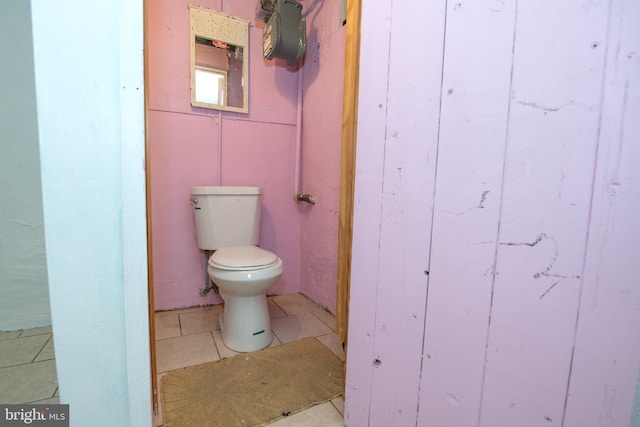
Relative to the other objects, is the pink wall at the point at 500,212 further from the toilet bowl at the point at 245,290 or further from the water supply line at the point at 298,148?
the water supply line at the point at 298,148

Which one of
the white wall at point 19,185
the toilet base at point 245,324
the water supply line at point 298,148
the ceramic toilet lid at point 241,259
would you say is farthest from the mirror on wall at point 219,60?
the toilet base at point 245,324

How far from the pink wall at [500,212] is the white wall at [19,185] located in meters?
1.60

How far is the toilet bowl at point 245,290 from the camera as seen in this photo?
1.36 metres

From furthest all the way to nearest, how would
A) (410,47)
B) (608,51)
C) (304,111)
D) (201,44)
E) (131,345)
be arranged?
(304,111), (201,44), (410,47), (131,345), (608,51)

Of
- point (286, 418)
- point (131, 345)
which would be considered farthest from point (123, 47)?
point (286, 418)

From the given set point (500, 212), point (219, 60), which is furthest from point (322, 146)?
point (500, 212)

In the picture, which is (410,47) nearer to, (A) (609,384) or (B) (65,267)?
(A) (609,384)

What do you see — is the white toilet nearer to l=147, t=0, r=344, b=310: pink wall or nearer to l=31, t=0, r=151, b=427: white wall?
l=147, t=0, r=344, b=310: pink wall

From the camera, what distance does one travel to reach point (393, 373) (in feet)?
2.73

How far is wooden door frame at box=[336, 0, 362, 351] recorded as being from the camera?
99 cm

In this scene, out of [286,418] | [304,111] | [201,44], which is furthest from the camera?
[304,111]

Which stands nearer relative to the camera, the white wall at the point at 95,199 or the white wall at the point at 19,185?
the white wall at the point at 95,199

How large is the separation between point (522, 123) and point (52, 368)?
1.75 m

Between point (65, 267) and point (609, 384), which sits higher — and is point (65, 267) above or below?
above
